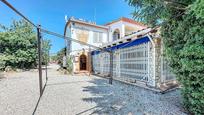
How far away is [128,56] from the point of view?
10.3m

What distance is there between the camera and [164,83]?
328 inches

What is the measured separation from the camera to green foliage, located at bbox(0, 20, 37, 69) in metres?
18.9

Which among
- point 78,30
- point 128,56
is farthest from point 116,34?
point 128,56

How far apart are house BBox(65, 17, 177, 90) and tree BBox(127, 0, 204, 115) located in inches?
47.7

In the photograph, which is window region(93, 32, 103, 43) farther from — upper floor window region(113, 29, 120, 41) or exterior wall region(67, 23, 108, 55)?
upper floor window region(113, 29, 120, 41)

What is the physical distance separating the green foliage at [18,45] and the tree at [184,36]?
61.1 ft

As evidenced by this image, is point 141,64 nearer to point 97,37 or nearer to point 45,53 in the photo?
point 97,37

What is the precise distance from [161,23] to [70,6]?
18118 millimetres

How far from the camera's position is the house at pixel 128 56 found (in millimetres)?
8023

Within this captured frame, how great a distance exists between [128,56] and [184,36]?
6167 millimetres

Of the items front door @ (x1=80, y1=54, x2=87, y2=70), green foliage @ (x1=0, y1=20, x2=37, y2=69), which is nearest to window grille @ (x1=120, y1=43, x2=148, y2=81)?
front door @ (x1=80, y1=54, x2=87, y2=70)

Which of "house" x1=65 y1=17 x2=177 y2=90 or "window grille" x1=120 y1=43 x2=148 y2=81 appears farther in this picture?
"window grille" x1=120 y1=43 x2=148 y2=81

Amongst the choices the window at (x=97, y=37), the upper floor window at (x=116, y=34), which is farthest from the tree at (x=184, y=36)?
the upper floor window at (x=116, y=34)

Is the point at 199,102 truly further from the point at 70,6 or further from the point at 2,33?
the point at 2,33
